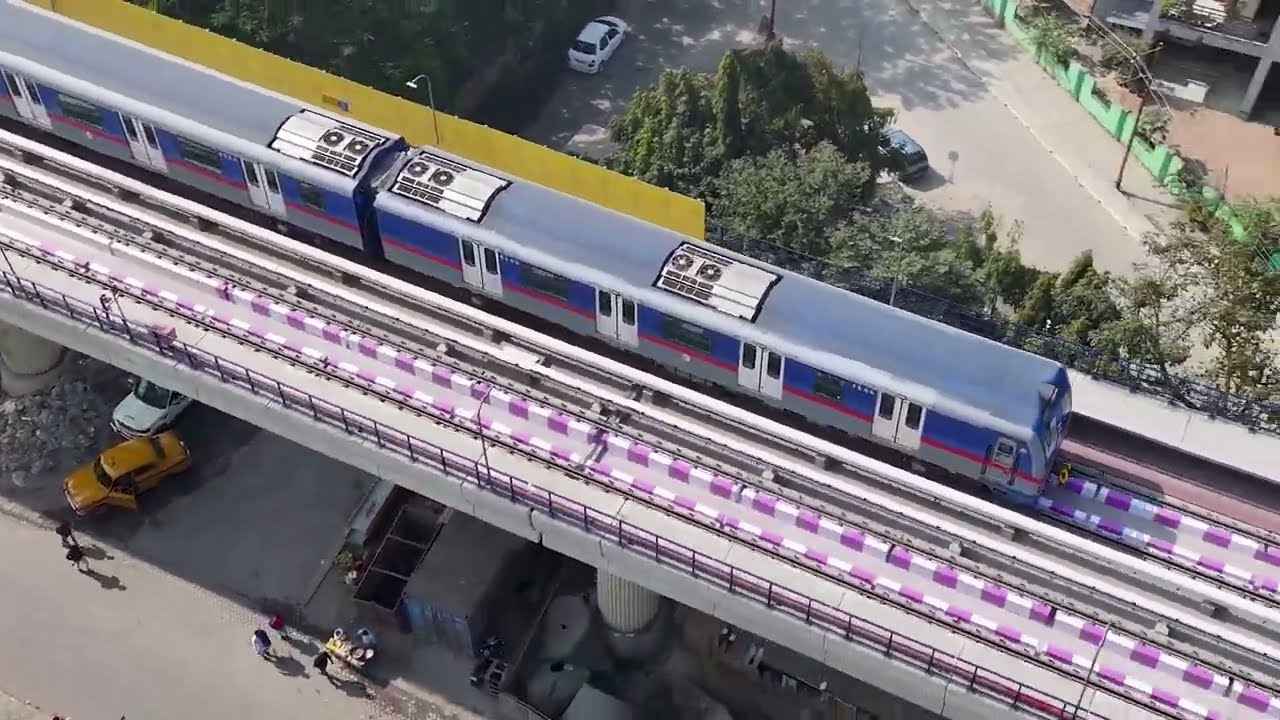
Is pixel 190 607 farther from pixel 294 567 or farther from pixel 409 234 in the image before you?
pixel 409 234

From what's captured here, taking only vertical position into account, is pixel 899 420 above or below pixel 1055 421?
below

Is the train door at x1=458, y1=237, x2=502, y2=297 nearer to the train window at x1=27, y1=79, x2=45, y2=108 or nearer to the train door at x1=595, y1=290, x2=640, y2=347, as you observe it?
the train door at x1=595, y1=290, x2=640, y2=347

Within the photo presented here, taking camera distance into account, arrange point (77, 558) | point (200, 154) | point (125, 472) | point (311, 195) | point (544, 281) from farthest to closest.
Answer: point (125, 472)
point (77, 558)
point (200, 154)
point (311, 195)
point (544, 281)

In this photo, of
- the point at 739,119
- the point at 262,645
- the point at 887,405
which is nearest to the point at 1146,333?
the point at 887,405

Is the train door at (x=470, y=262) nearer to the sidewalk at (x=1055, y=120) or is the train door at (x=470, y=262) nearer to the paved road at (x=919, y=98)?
the paved road at (x=919, y=98)

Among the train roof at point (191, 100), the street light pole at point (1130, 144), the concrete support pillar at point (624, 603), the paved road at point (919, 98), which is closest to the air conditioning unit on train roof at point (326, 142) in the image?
the train roof at point (191, 100)

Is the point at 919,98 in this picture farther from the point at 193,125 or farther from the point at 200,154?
the point at 193,125

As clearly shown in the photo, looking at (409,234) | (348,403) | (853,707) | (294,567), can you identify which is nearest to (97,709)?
(294,567)
